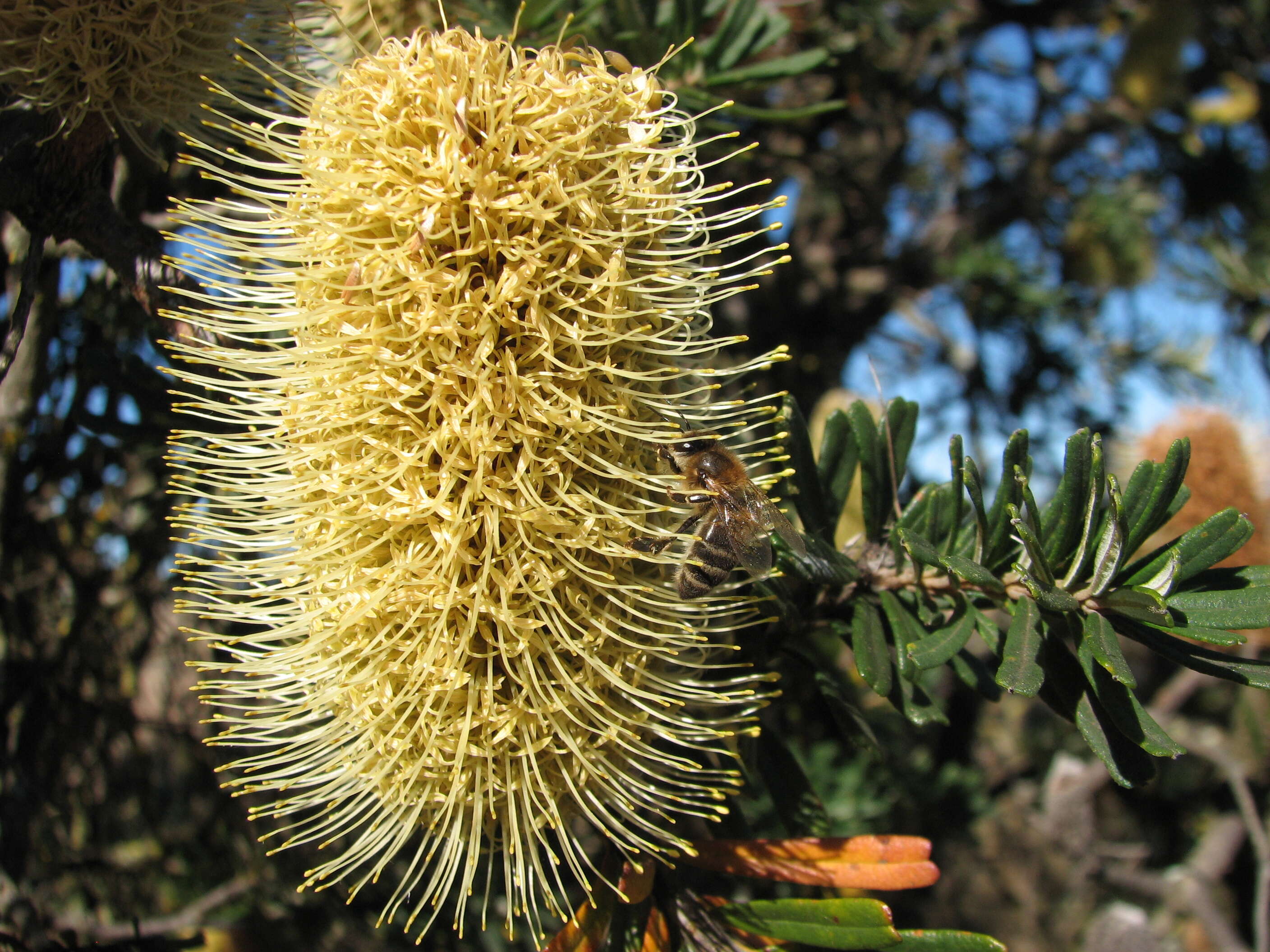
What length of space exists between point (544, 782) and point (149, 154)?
1026 mm

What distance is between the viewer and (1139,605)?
2.74ft

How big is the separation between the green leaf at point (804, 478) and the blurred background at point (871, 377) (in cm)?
17

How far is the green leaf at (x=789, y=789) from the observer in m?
1.09

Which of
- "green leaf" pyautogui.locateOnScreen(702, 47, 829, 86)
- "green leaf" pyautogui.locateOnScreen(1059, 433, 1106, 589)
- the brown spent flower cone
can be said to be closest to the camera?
"green leaf" pyautogui.locateOnScreen(1059, 433, 1106, 589)

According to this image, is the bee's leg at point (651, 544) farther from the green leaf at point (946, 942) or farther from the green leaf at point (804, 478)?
the green leaf at point (946, 942)

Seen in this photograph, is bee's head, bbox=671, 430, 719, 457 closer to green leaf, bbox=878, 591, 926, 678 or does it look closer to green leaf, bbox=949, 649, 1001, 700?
green leaf, bbox=878, 591, 926, 678

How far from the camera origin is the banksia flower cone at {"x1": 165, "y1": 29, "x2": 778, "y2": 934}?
88 centimetres

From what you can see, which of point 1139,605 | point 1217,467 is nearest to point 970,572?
point 1139,605

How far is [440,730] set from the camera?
0.97 m

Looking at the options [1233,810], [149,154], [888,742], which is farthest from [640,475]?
[1233,810]

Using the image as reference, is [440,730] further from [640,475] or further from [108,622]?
[108,622]

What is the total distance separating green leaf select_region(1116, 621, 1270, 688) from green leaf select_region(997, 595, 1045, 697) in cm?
9

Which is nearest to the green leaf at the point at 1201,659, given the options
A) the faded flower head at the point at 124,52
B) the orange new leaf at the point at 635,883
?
the orange new leaf at the point at 635,883

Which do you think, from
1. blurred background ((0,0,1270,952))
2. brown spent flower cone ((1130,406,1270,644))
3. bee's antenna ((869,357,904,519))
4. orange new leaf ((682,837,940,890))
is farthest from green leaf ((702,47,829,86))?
brown spent flower cone ((1130,406,1270,644))
